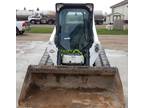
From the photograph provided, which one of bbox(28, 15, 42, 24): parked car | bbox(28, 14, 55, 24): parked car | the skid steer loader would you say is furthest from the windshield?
bbox(28, 14, 55, 24): parked car

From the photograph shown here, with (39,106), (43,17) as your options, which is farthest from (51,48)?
(43,17)

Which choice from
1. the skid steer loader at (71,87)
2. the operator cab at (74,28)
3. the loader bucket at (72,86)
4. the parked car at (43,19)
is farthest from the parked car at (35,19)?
the loader bucket at (72,86)

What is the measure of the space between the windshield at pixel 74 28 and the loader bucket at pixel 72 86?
2328 mm

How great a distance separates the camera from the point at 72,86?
23.5 feet

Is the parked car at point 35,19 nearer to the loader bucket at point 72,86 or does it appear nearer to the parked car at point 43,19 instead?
the parked car at point 43,19

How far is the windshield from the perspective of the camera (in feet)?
30.9

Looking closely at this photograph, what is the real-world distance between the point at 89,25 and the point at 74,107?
366 cm

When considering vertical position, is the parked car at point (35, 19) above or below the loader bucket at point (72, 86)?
above

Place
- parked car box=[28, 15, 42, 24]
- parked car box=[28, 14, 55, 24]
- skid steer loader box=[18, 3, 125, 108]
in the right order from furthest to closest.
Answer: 1. parked car box=[28, 14, 55, 24]
2. parked car box=[28, 15, 42, 24]
3. skid steer loader box=[18, 3, 125, 108]

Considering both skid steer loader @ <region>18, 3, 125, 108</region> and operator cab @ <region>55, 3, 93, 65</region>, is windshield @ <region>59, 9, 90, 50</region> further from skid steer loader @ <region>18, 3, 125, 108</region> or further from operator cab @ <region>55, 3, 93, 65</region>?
skid steer loader @ <region>18, 3, 125, 108</region>

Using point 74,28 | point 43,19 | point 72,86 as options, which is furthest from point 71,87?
point 43,19

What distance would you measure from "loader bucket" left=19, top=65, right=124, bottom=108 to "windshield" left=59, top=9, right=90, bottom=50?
2.33 meters

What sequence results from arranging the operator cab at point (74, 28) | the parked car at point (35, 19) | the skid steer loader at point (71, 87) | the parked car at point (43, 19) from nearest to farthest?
the skid steer loader at point (71, 87), the operator cab at point (74, 28), the parked car at point (35, 19), the parked car at point (43, 19)

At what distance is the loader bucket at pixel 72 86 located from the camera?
6.62 metres
